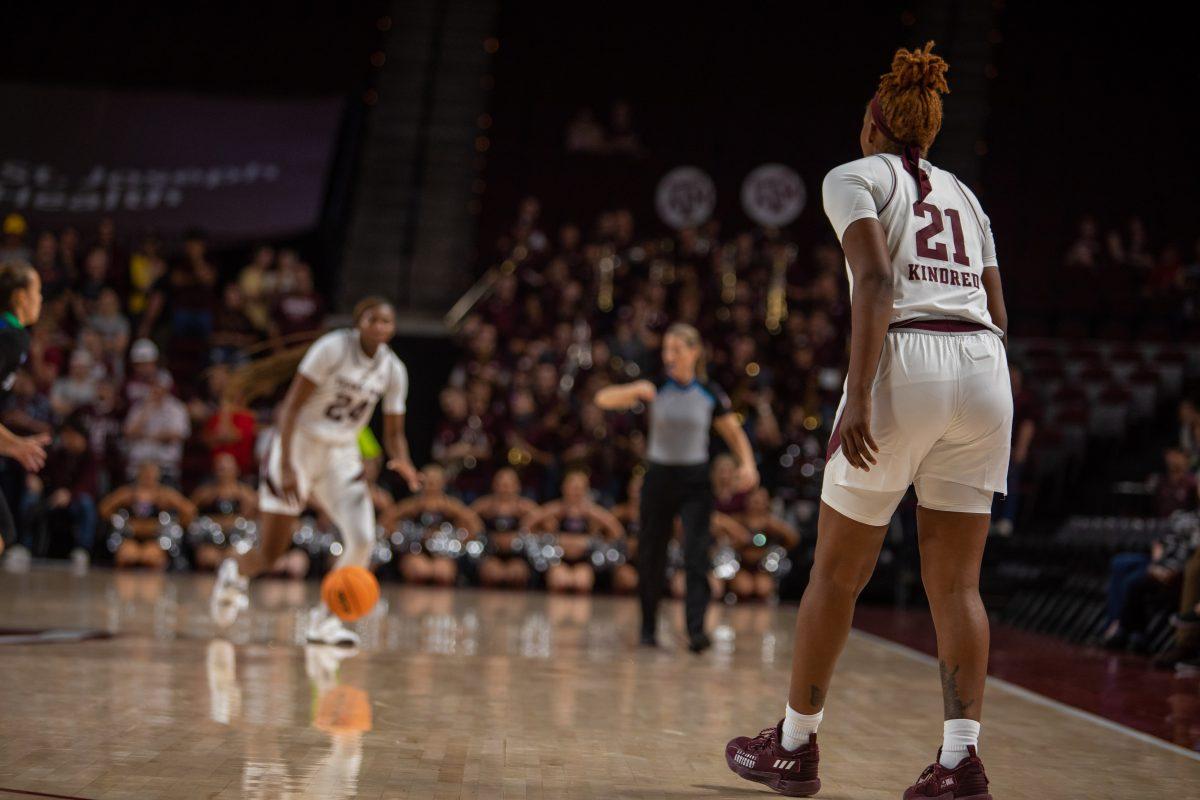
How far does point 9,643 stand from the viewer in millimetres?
6520

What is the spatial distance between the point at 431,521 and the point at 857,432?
9.27 metres

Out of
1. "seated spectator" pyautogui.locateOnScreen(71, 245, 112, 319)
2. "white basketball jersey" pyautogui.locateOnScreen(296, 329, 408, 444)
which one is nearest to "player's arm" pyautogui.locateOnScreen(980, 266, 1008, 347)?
"white basketball jersey" pyautogui.locateOnScreen(296, 329, 408, 444)

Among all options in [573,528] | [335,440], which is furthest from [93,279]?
[335,440]

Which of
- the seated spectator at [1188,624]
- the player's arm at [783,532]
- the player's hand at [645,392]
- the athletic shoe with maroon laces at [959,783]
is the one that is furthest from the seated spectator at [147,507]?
the athletic shoe with maroon laces at [959,783]

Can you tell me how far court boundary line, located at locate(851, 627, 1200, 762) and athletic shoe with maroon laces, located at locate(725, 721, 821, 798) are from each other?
1.73m

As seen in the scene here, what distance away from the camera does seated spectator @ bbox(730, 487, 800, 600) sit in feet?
40.9

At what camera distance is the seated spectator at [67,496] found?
12695mm

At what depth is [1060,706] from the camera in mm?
6156

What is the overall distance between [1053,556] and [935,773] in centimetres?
765

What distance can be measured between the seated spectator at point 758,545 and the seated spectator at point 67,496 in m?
5.94

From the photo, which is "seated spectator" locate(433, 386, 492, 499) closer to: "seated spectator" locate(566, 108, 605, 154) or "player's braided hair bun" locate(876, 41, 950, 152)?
"seated spectator" locate(566, 108, 605, 154)

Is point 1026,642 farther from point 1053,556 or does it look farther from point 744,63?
point 744,63

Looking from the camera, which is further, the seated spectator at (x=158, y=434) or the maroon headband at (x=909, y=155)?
the seated spectator at (x=158, y=434)

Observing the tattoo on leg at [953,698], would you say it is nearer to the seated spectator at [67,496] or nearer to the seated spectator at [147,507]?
the seated spectator at [147,507]
